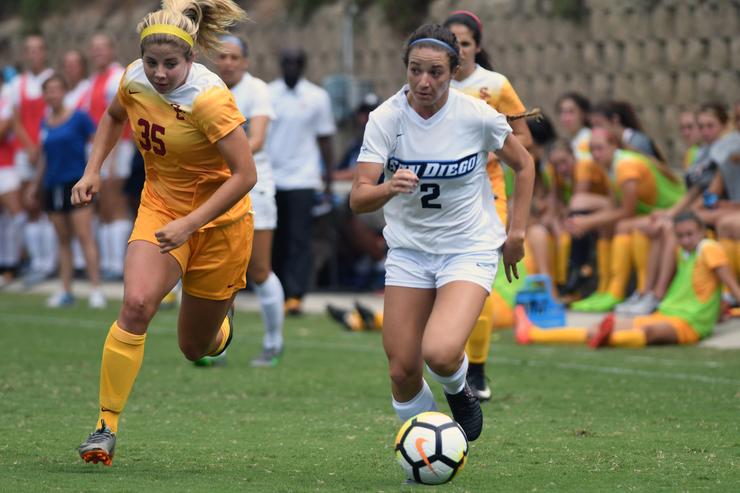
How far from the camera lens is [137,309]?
6.64m

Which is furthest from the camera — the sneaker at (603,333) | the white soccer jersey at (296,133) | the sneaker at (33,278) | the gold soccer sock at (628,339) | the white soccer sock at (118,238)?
the sneaker at (33,278)

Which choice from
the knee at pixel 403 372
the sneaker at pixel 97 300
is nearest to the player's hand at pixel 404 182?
the knee at pixel 403 372

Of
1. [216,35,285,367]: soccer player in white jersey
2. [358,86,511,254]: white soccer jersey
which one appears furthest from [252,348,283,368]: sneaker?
[358,86,511,254]: white soccer jersey

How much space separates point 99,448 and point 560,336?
6543 mm

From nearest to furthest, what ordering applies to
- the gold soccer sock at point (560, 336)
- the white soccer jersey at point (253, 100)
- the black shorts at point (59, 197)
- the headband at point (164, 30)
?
the headband at point (164, 30)
the white soccer jersey at point (253, 100)
the gold soccer sock at point (560, 336)
the black shorts at point (59, 197)

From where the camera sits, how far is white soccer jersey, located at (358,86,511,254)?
22.2ft

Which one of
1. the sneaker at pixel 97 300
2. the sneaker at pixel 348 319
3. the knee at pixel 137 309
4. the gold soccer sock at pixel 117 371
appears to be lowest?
the sneaker at pixel 97 300

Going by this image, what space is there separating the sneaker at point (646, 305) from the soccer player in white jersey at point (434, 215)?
20.6ft

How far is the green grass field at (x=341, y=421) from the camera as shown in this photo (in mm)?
6332

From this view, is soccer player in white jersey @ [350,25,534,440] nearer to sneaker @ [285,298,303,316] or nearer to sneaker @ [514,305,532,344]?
sneaker @ [514,305,532,344]

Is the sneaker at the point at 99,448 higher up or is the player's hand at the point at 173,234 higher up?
the player's hand at the point at 173,234

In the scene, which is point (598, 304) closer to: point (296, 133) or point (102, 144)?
point (296, 133)

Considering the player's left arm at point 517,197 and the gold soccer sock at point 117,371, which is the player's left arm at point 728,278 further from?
the gold soccer sock at point 117,371

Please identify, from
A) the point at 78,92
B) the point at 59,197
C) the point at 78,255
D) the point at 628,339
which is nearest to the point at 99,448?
the point at 628,339
